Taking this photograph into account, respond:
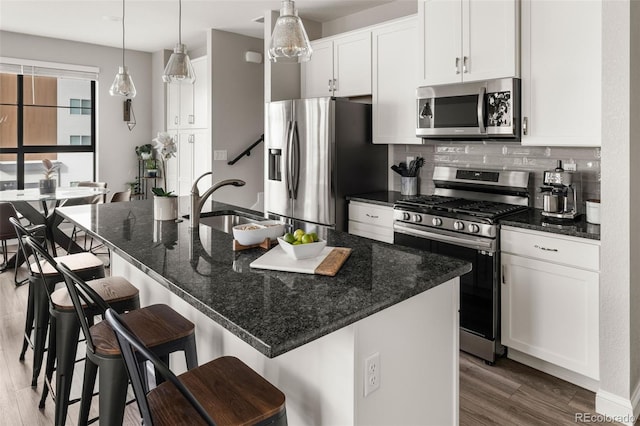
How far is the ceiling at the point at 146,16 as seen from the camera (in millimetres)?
4223

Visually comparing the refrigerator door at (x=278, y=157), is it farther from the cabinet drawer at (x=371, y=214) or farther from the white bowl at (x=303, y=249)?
the white bowl at (x=303, y=249)

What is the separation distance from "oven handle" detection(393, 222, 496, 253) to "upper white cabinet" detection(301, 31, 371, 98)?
1313 millimetres

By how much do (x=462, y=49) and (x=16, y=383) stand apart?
11.1 ft

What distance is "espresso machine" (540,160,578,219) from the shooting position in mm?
2746

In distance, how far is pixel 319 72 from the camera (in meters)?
4.28

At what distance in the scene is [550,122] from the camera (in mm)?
2738

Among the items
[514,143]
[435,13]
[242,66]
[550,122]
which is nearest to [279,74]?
[242,66]

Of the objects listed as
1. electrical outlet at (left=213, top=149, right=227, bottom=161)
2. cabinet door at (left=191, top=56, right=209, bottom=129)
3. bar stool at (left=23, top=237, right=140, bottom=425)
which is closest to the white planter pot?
bar stool at (left=23, top=237, right=140, bottom=425)

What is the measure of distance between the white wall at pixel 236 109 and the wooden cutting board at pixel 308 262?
12.0ft

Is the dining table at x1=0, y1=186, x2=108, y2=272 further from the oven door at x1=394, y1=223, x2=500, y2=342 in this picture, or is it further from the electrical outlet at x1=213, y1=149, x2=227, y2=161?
the oven door at x1=394, y1=223, x2=500, y2=342

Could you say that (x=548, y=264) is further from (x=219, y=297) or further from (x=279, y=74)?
(x=279, y=74)

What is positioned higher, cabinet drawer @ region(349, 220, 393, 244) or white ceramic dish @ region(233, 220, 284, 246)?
white ceramic dish @ region(233, 220, 284, 246)

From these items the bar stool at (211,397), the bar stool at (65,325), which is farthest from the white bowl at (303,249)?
the bar stool at (65,325)

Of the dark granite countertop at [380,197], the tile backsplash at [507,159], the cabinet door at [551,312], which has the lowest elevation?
the cabinet door at [551,312]
